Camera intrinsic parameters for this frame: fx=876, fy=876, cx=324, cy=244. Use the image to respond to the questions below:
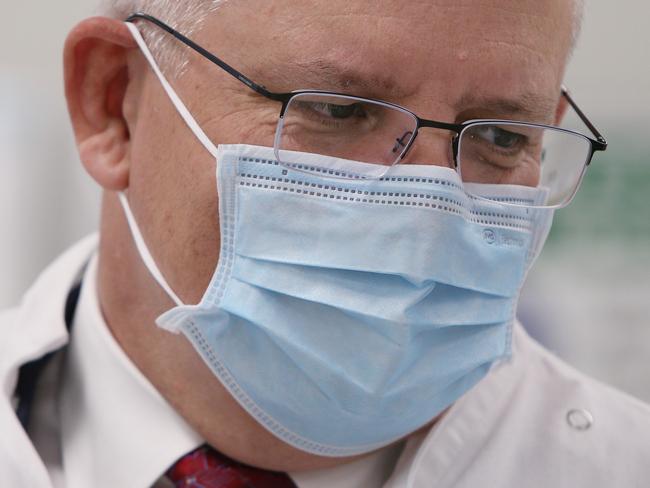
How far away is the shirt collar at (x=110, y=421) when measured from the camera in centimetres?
133

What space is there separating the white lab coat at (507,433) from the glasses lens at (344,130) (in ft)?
1.60

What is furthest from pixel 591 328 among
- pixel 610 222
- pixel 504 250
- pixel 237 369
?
pixel 237 369

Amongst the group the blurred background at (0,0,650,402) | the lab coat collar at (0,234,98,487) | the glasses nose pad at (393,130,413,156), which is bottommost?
the blurred background at (0,0,650,402)

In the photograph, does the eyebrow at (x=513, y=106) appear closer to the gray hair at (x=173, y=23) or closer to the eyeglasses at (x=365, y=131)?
the eyeglasses at (x=365, y=131)

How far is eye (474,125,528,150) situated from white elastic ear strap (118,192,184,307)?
492 mm

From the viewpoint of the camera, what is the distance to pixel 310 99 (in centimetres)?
117

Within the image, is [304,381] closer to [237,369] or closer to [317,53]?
[237,369]

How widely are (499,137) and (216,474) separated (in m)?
0.65

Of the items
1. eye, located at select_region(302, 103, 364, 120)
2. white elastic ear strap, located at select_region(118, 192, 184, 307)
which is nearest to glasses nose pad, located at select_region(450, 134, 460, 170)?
eye, located at select_region(302, 103, 364, 120)

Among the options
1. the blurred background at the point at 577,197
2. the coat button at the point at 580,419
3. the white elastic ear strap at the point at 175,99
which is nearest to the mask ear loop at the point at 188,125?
the white elastic ear strap at the point at 175,99

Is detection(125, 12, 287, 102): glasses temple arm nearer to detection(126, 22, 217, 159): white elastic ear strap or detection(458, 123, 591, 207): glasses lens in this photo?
detection(126, 22, 217, 159): white elastic ear strap

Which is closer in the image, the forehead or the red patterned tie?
the forehead

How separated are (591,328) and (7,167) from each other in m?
1.89

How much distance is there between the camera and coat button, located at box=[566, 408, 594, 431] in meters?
1.47
